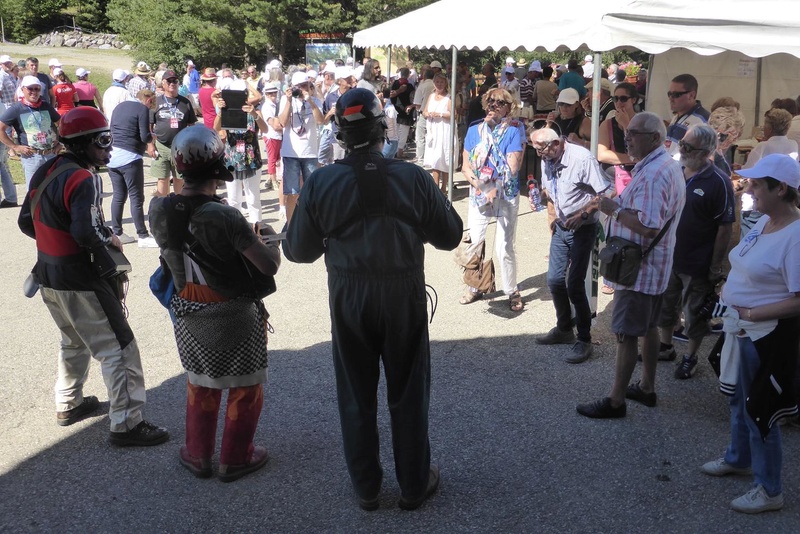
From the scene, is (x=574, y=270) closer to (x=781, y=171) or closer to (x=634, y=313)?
(x=634, y=313)

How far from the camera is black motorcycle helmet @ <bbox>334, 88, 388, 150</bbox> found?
10.8 ft

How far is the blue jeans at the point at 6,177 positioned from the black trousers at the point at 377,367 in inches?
359

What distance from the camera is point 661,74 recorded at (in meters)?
9.98

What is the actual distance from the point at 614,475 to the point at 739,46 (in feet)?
10.5

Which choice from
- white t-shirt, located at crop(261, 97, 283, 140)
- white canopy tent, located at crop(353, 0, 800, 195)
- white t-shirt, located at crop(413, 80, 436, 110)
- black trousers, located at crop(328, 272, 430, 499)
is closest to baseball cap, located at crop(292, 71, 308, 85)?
white t-shirt, located at crop(261, 97, 283, 140)

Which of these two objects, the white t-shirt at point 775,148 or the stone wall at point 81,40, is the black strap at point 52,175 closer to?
the white t-shirt at point 775,148

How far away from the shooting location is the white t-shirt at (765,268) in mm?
3309

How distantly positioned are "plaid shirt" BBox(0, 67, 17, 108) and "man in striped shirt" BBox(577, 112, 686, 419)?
12.4 m

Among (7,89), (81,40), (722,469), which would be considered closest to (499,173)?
(722,469)

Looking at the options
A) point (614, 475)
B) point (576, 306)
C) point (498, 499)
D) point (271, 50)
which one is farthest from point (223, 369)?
point (271, 50)

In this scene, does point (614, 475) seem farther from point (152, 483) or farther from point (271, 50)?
point (271, 50)

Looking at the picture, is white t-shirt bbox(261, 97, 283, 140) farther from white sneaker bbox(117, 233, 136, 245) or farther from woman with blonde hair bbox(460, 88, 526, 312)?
woman with blonde hair bbox(460, 88, 526, 312)

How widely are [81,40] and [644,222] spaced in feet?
171

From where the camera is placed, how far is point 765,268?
341cm
